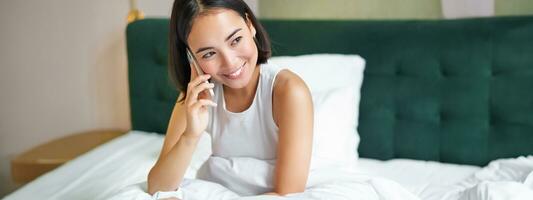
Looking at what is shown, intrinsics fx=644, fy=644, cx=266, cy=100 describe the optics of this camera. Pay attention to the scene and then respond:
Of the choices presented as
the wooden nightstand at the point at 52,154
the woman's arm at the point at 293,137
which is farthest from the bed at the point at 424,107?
the woman's arm at the point at 293,137

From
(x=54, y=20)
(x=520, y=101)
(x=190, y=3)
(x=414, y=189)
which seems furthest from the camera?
(x=54, y=20)

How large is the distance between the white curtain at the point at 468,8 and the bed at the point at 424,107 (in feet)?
0.32

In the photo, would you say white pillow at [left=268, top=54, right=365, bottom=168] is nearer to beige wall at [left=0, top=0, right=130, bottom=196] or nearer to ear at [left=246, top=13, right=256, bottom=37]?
ear at [left=246, top=13, right=256, bottom=37]

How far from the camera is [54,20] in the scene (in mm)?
2820

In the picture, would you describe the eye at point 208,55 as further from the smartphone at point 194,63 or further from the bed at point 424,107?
the bed at point 424,107

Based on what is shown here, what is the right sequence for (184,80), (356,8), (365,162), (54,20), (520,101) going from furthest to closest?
1. (54,20)
2. (356,8)
3. (365,162)
4. (520,101)
5. (184,80)

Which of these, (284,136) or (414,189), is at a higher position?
(284,136)

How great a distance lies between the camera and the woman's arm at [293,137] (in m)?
1.47

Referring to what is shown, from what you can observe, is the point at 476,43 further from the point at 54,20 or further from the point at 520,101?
the point at 54,20

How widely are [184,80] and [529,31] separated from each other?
105 cm

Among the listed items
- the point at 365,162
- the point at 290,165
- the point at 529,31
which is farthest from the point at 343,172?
the point at 529,31

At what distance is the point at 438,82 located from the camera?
6.77ft

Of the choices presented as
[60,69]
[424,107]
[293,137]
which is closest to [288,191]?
[293,137]

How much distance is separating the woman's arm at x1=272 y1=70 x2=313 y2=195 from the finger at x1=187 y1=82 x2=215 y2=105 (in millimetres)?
175
